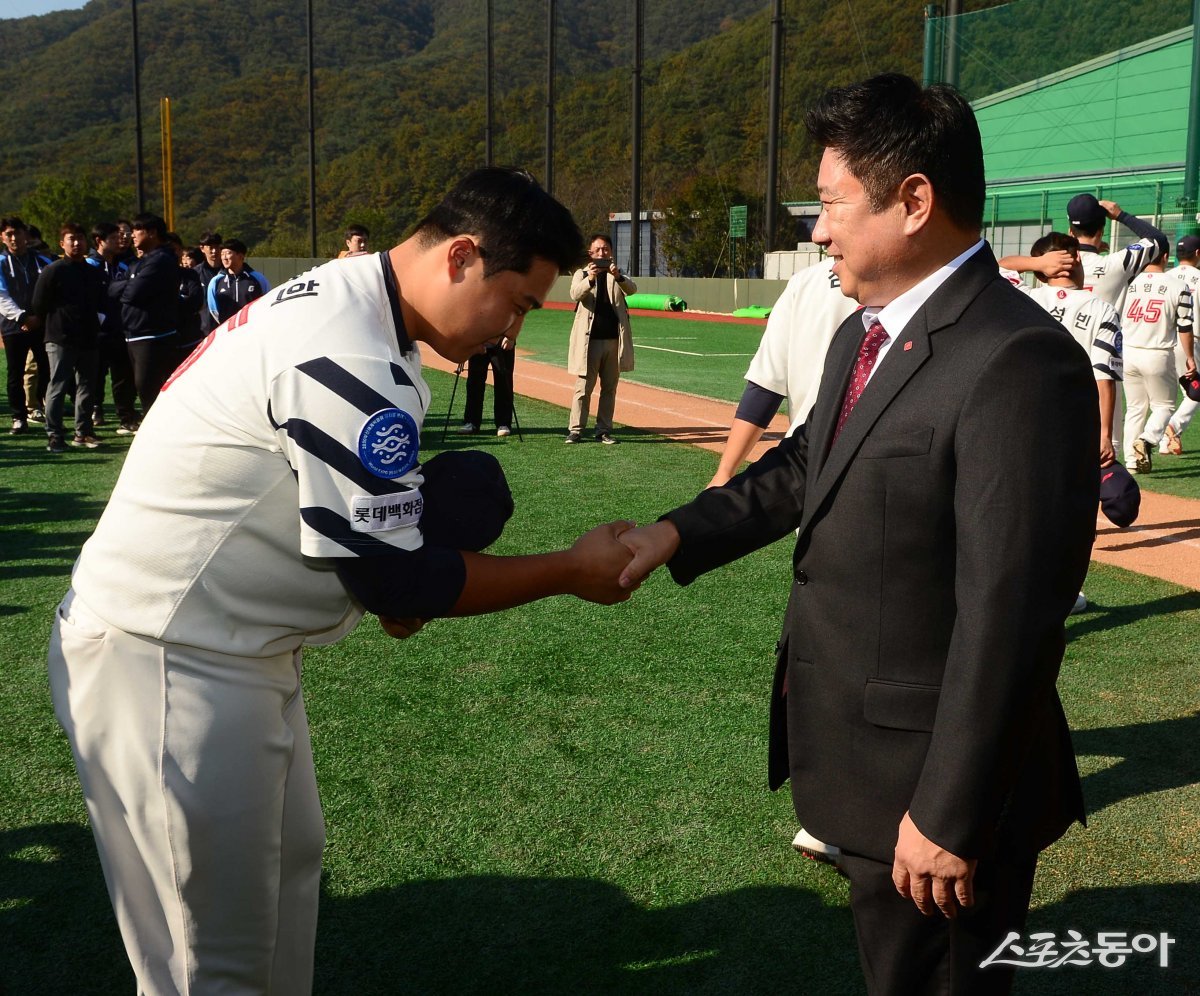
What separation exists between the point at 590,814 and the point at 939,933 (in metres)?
2.16

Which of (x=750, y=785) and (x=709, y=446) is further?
(x=709, y=446)

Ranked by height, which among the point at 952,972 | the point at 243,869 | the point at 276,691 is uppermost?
the point at 276,691

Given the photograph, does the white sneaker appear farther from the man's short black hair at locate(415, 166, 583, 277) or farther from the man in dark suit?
the man's short black hair at locate(415, 166, 583, 277)

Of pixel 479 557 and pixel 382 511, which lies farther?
pixel 479 557

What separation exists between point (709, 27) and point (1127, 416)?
123461 mm

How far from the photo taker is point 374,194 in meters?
105

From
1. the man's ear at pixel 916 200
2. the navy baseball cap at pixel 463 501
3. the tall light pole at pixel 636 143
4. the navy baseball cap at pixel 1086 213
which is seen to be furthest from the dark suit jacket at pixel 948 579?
the tall light pole at pixel 636 143

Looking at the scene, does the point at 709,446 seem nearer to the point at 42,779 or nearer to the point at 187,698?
the point at 42,779

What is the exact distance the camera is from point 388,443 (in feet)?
6.83

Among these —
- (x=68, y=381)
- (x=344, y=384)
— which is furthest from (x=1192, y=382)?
(x=344, y=384)

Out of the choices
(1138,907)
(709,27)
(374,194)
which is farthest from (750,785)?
(709,27)

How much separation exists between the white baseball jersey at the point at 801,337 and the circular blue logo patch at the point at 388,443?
338 centimetres

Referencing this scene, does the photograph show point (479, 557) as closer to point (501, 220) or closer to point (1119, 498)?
point (501, 220)

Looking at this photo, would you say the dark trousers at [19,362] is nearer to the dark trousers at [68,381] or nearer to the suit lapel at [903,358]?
the dark trousers at [68,381]
